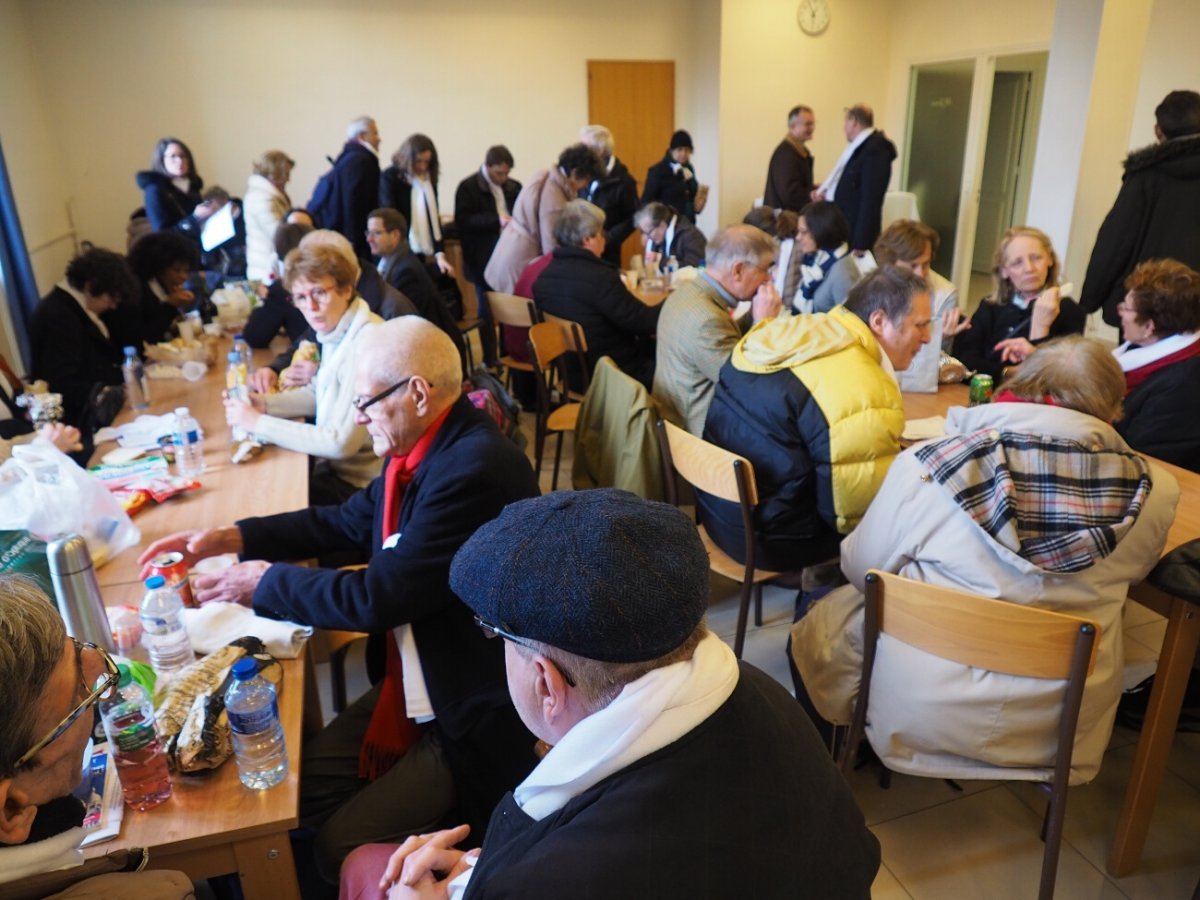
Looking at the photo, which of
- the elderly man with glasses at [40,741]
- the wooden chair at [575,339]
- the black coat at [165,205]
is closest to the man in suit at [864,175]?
the wooden chair at [575,339]

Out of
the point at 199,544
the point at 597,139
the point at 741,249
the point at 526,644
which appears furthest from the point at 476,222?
the point at 526,644

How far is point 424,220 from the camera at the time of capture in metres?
5.63

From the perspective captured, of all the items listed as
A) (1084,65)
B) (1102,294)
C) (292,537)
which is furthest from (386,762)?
(1084,65)

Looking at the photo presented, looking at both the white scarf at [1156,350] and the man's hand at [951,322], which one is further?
the man's hand at [951,322]

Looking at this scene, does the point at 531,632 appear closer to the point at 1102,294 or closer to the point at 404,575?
the point at 404,575

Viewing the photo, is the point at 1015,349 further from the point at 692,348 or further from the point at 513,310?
the point at 513,310

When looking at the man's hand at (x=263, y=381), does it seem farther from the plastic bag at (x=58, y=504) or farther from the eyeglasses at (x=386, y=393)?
the eyeglasses at (x=386, y=393)

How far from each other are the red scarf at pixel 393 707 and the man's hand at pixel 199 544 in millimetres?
404

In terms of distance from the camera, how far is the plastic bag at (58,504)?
1.67 metres

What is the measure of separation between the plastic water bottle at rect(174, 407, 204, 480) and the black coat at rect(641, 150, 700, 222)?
464 centimetres

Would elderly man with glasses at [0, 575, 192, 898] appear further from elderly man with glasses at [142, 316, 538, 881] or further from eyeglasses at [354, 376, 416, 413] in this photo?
eyeglasses at [354, 376, 416, 413]

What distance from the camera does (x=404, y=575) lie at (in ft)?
5.10

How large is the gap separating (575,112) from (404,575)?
7375 mm

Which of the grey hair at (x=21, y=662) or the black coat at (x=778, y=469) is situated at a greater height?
the grey hair at (x=21, y=662)
